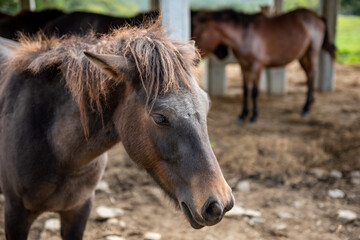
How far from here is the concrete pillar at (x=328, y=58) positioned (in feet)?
24.5

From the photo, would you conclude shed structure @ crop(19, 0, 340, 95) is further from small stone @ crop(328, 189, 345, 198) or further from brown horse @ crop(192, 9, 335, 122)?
small stone @ crop(328, 189, 345, 198)

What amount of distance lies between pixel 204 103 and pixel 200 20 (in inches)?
187

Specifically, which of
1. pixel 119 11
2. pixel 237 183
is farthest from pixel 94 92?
pixel 119 11

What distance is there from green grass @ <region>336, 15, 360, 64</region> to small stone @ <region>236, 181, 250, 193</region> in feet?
29.8

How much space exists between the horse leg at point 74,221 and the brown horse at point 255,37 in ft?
13.2

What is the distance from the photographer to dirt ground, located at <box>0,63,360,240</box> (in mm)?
2924

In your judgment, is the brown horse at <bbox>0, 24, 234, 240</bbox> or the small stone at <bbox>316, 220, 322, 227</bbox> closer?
the brown horse at <bbox>0, 24, 234, 240</bbox>

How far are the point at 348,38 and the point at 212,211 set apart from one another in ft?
45.0

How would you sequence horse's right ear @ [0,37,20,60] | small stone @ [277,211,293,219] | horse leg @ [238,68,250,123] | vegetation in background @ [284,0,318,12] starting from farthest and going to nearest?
vegetation in background @ [284,0,318,12] → horse leg @ [238,68,250,123] → small stone @ [277,211,293,219] → horse's right ear @ [0,37,20,60]

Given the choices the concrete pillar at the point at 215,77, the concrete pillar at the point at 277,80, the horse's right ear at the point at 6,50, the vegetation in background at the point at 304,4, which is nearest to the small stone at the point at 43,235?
the horse's right ear at the point at 6,50

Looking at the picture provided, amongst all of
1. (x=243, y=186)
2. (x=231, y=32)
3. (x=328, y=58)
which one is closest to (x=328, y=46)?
(x=328, y=58)

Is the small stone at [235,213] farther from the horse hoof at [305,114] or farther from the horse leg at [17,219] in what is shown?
the horse hoof at [305,114]

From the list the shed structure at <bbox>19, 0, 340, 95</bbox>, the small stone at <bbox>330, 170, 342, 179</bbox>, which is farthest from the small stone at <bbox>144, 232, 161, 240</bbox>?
the shed structure at <bbox>19, 0, 340, 95</bbox>

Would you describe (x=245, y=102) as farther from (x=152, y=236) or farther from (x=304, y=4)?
(x=304, y=4)
